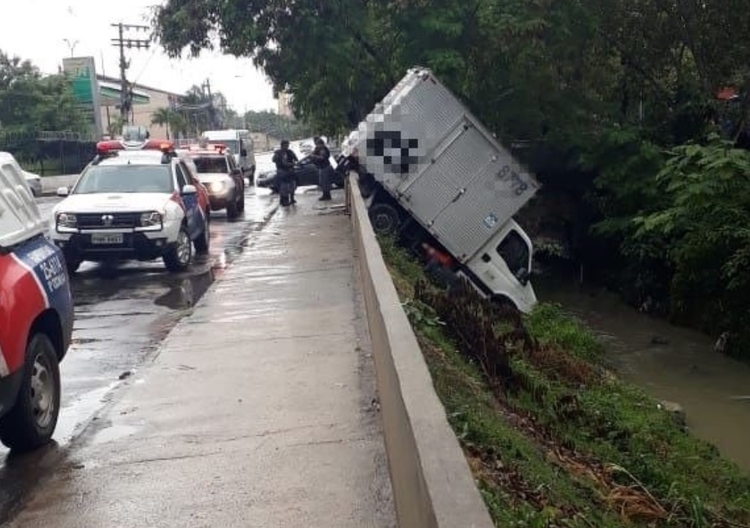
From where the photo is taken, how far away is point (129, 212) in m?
14.0

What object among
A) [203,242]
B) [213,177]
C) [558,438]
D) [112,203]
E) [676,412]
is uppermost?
[112,203]

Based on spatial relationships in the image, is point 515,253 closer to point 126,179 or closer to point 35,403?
point 126,179

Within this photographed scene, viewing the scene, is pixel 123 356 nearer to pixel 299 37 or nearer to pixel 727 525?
pixel 727 525

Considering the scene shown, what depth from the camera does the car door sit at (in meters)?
15.4

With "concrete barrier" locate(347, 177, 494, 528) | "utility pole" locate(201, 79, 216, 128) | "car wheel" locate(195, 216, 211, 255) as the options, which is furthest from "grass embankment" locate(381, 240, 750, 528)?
"utility pole" locate(201, 79, 216, 128)

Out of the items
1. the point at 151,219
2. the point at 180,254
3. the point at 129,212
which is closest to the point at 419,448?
the point at 151,219

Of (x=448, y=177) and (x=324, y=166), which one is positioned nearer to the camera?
(x=448, y=177)

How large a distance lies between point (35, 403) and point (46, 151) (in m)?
47.2

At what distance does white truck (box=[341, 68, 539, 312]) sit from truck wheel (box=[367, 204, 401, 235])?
2 centimetres

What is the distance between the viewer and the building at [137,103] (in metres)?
80.4

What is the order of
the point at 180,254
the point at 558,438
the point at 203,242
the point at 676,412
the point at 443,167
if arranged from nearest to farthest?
the point at 558,438, the point at 676,412, the point at 180,254, the point at 443,167, the point at 203,242

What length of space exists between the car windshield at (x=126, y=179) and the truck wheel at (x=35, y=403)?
8.82m

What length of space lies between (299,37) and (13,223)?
52.7 feet

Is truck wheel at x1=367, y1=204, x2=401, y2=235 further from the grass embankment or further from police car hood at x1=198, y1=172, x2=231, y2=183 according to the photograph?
police car hood at x1=198, y1=172, x2=231, y2=183
